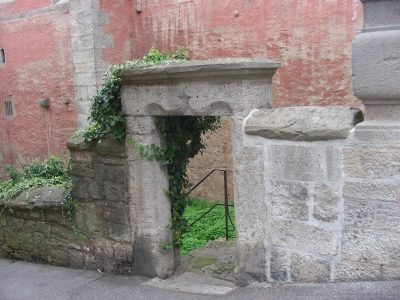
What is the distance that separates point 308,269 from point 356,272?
0.35m

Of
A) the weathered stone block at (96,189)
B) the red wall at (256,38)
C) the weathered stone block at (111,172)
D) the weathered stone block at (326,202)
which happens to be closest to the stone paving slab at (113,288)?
the weathered stone block at (326,202)

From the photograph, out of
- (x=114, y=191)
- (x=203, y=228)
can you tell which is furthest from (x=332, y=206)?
(x=203, y=228)

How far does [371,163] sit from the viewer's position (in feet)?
9.25

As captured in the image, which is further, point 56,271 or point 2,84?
point 2,84

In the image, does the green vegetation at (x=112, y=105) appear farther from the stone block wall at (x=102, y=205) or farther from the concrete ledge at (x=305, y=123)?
the concrete ledge at (x=305, y=123)

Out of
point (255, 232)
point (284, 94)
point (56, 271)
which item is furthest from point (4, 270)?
point (284, 94)

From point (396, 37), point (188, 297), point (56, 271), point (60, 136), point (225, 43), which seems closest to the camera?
point (396, 37)

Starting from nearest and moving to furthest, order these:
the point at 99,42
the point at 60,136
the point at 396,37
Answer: the point at 396,37 → the point at 99,42 → the point at 60,136

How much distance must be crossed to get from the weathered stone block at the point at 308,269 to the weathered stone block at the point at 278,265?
66mm

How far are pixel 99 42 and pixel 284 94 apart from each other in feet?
12.5

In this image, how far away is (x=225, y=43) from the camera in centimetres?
797

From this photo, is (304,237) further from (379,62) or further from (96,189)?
(96,189)

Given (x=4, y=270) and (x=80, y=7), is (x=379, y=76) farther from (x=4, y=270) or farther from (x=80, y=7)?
(x=80, y=7)

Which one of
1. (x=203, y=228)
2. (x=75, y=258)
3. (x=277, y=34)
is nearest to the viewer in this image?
(x=75, y=258)
